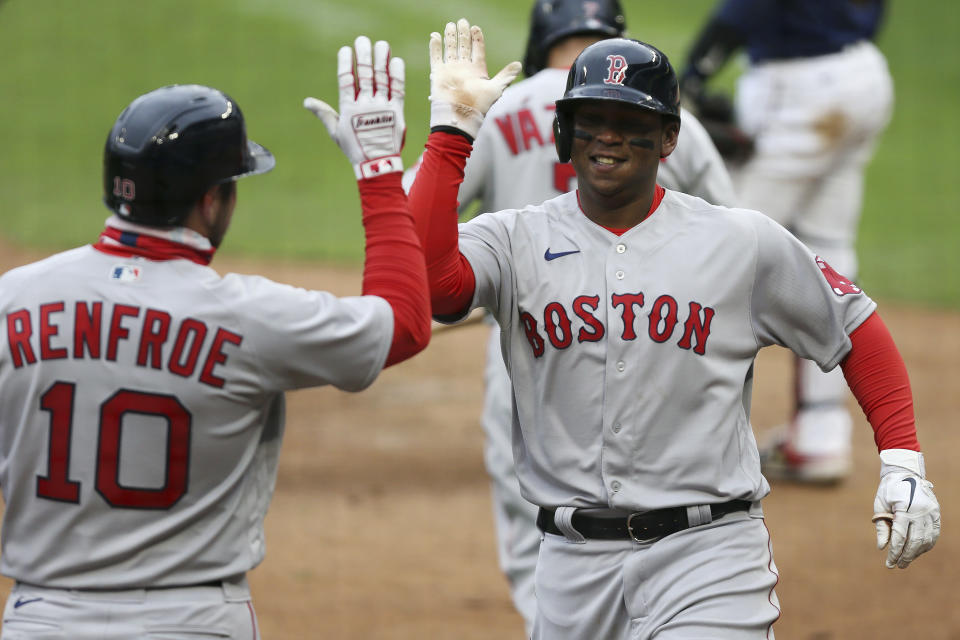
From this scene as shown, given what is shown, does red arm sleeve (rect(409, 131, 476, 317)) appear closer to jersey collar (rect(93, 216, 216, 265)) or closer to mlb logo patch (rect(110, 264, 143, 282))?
jersey collar (rect(93, 216, 216, 265))

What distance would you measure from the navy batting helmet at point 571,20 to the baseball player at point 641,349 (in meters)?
1.33

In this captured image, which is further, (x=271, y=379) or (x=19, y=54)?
(x=19, y=54)

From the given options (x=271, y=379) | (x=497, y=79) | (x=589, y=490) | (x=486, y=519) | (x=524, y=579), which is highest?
(x=497, y=79)

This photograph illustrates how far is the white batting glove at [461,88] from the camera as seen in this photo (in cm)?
317

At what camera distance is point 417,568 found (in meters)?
6.16

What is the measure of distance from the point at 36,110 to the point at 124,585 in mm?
19449

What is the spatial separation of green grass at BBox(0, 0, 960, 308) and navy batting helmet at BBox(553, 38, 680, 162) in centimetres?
1090

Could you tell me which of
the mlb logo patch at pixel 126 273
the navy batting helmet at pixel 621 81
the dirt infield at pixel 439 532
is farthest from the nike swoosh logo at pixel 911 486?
the dirt infield at pixel 439 532

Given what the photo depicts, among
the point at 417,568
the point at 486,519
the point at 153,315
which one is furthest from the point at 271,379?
the point at 486,519

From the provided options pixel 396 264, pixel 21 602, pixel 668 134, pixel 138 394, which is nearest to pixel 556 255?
pixel 668 134

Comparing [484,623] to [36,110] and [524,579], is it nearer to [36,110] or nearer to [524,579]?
[524,579]

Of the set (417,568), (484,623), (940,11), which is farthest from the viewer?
(940,11)

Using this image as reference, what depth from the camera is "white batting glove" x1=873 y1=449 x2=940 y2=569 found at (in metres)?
3.08

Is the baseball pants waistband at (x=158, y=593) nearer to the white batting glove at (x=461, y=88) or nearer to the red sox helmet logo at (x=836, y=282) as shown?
the white batting glove at (x=461, y=88)
